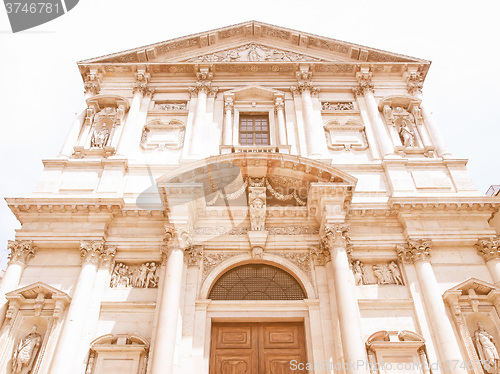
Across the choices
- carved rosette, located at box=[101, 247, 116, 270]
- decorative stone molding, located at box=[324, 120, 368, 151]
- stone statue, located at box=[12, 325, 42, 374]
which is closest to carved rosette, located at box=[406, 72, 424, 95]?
decorative stone molding, located at box=[324, 120, 368, 151]

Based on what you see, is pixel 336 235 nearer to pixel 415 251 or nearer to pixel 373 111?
pixel 415 251

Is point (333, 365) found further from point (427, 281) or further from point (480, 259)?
point (480, 259)

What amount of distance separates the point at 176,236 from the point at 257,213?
2.43 metres

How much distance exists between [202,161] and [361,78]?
8245mm

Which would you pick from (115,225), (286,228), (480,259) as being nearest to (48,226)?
(115,225)

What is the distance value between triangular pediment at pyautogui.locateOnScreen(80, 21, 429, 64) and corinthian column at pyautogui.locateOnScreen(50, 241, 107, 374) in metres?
8.78

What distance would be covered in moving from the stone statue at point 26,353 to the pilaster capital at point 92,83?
9.43 meters

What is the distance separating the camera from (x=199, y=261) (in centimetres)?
1159

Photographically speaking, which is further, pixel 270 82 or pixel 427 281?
pixel 270 82

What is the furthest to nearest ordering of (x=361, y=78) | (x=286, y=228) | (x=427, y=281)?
(x=361, y=78)
(x=286, y=228)
(x=427, y=281)

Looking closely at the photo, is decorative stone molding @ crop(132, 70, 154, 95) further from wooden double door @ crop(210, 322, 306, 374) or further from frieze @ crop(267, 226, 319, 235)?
wooden double door @ crop(210, 322, 306, 374)

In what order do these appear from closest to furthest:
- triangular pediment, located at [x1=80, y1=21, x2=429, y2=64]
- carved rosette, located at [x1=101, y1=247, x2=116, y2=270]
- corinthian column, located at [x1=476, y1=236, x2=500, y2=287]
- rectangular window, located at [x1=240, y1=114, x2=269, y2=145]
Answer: corinthian column, located at [x1=476, y1=236, x2=500, y2=287], carved rosette, located at [x1=101, y1=247, x2=116, y2=270], rectangular window, located at [x1=240, y1=114, x2=269, y2=145], triangular pediment, located at [x1=80, y1=21, x2=429, y2=64]

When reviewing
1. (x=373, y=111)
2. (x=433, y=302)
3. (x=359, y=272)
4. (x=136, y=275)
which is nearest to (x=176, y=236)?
(x=136, y=275)

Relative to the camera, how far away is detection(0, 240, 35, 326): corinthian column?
10812 millimetres
